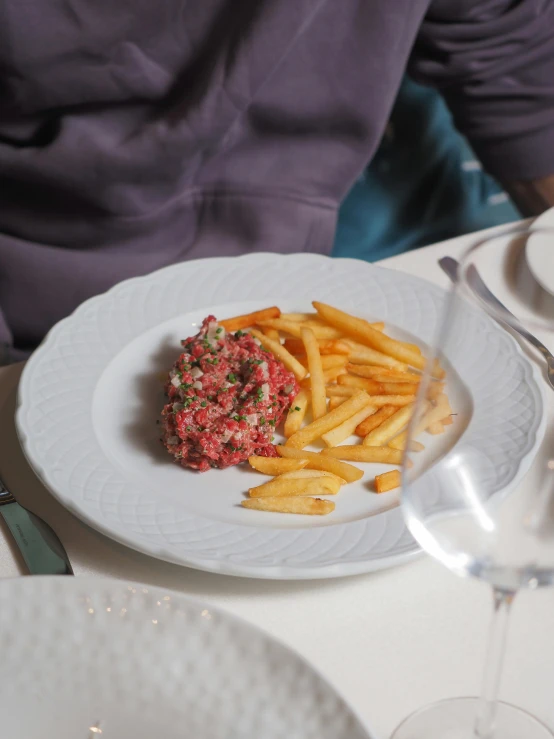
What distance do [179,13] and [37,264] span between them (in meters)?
0.56

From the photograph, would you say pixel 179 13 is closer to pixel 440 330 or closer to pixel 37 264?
pixel 37 264

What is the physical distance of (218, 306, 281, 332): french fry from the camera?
120 centimetres

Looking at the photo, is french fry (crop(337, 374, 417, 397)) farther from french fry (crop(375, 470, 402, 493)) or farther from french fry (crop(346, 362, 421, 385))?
french fry (crop(375, 470, 402, 493))

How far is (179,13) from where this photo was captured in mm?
1505

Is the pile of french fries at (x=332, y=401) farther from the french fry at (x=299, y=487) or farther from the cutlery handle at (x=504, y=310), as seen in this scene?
the cutlery handle at (x=504, y=310)

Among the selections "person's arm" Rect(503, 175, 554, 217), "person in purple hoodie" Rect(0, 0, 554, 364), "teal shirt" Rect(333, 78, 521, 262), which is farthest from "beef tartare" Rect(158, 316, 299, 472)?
"teal shirt" Rect(333, 78, 521, 262)

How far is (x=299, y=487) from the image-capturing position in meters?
0.93

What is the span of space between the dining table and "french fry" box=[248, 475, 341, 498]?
113 millimetres

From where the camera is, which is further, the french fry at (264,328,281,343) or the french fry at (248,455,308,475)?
the french fry at (264,328,281,343)

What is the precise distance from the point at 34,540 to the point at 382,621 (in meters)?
0.38

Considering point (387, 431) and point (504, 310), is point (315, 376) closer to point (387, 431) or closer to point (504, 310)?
point (387, 431)

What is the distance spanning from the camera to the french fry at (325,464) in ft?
3.13

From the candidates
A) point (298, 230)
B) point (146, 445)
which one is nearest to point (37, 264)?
point (298, 230)

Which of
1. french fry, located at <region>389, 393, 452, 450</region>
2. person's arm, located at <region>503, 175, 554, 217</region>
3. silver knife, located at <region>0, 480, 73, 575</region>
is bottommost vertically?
person's arm, located at <region>503, 175, 554, 217</region>
